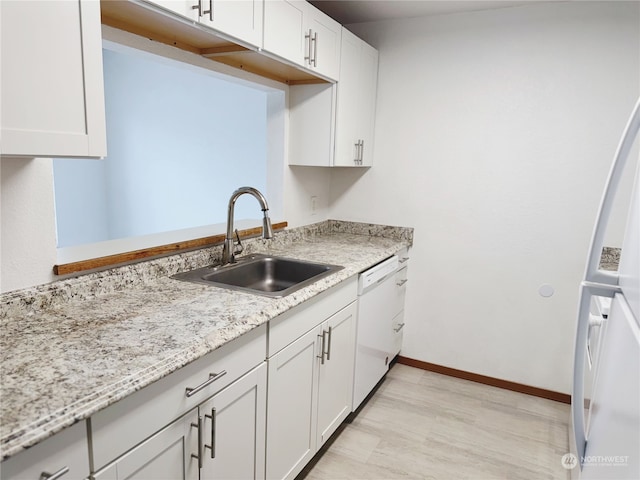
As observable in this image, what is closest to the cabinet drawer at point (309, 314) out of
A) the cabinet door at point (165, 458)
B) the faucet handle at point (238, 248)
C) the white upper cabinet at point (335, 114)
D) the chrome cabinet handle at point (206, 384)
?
the chrome cabinet handle at point (206, 384)

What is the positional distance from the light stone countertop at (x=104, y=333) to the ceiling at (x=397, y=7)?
5.25ft

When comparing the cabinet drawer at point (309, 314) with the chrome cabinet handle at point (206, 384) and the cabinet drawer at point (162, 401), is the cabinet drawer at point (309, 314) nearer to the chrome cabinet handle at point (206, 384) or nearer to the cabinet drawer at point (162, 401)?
the cabinet drawer at point (162, 401)

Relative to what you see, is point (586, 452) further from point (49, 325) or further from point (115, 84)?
point (115, 84)

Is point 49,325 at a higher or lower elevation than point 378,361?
higher

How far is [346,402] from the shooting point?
2299mm

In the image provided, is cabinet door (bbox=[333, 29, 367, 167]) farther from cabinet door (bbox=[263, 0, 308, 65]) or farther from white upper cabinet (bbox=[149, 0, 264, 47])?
white upper cabinet (bbox=[149, 0, 264, 47])

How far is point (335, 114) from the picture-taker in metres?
2.50

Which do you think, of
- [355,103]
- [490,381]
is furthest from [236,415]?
[490,381]

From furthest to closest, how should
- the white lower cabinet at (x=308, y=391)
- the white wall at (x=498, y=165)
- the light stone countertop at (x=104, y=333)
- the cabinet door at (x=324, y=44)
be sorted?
the white wall at (x=498, y=165)
the cabinet door at (x=324, y=44)
the white lower cabinet at (x=308, y=391)
the light stone countertop at (x=104, y=333)

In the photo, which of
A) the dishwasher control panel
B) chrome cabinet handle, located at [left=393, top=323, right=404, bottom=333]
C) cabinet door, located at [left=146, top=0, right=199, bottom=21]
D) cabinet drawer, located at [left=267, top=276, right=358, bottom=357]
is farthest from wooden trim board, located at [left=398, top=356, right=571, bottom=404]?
cabinet door, located at [left=146, top=0, right=199, bottom=21]

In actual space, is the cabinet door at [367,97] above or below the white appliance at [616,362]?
above

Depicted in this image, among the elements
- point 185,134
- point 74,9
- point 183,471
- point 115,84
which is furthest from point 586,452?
point 115,84

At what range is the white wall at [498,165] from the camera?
2.46m

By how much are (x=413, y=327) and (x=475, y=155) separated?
1.23 meters
